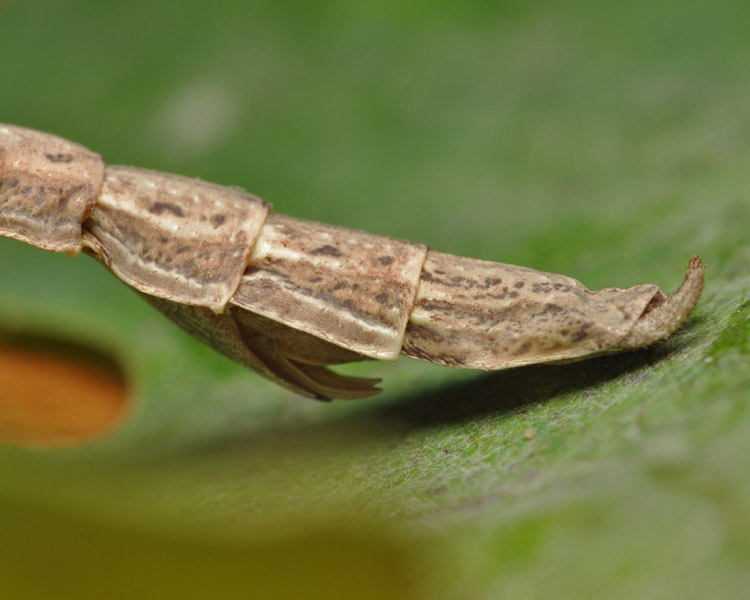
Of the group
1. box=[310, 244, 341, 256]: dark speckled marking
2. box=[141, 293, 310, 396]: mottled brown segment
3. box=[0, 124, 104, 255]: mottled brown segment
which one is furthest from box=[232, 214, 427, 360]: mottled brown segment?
box=[0, 124, 104, 255]: mottled brown segment

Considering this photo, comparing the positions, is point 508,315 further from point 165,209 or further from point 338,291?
point 165,209

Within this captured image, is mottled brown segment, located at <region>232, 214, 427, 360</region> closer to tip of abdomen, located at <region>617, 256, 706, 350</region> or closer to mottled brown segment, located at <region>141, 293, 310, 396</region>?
mottled brown segment, located at <region>141, 293, 310, 396</region>

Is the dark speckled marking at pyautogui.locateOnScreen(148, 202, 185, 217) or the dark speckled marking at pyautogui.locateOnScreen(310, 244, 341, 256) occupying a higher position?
the dark speckled marking at pyautogui.locateOnScreen(148, 202, 185, 217)

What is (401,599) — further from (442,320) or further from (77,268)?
(77,268)

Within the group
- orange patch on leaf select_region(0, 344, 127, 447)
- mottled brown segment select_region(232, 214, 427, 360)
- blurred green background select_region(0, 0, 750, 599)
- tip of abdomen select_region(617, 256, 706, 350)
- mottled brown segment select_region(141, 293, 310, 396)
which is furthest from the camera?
orange patch on leaf select_region(0, 344, 127, 447)

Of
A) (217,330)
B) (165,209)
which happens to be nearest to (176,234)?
(165,209)

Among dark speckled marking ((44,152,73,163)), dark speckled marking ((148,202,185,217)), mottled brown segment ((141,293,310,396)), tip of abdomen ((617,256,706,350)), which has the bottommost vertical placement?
tip of abdomen ((617,256,706,350))

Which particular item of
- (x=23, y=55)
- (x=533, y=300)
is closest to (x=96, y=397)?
(x=533, y=300)

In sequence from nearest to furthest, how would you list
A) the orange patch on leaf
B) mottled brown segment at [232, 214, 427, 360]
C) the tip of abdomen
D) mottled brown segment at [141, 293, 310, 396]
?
the tip of abdomen < mottled brown segment at [232, 214, 427, 360] < mottled brown segment at [141, 293, 310, 396] < the orange patch on leaf

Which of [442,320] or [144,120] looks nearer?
[442,320]
